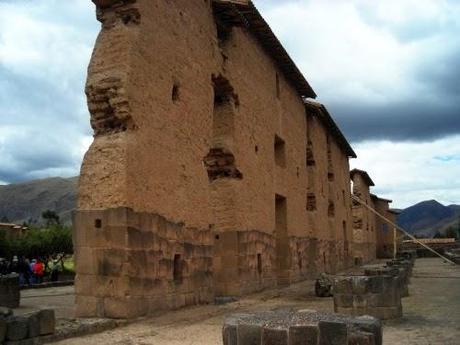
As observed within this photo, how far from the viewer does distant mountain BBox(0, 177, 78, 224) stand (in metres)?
115

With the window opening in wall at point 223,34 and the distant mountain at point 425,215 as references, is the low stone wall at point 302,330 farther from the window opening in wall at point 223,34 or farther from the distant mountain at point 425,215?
the distant mountain at point 425,215

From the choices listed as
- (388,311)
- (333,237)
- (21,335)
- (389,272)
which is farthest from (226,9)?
(333,237)

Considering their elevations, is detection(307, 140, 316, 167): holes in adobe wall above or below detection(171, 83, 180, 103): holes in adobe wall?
above

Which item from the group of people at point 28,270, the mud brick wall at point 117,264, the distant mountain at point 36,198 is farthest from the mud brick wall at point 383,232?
the distant mountain at point 36,198

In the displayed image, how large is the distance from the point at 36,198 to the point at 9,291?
386 feet

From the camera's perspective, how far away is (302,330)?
4.20m

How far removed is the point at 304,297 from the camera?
13.7 meters

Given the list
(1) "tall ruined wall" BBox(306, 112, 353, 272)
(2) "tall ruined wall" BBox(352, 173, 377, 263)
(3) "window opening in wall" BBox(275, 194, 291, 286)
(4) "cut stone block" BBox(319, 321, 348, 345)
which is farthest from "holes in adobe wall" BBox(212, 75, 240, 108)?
(2) "tall ruined wall" BBox(352, 173, 377, 263)

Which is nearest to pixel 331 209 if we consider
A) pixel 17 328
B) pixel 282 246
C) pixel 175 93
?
pixel 282 246

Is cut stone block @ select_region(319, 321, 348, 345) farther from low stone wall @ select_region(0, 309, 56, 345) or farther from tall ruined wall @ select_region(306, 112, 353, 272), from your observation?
tall ruined wall @ select_region(306, 112, 353, 272)

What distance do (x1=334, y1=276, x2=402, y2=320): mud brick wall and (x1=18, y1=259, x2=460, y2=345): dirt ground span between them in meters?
0.25

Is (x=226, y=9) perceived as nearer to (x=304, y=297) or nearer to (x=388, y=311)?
(x=304, y=297)

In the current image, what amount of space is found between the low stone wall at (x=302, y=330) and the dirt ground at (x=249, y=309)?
8.88 feet

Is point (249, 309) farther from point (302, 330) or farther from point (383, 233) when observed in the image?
point (383, 233)
